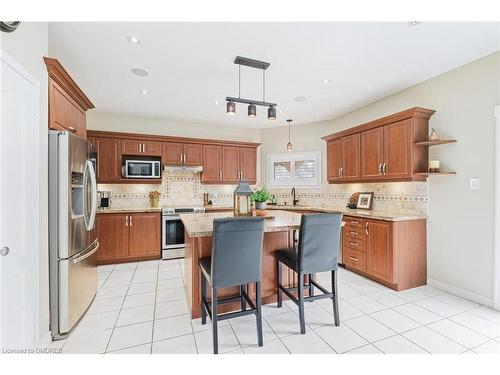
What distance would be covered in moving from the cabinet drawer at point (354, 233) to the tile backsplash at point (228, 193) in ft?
2.33

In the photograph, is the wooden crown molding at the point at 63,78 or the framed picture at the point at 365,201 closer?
the wooden crown molding at the point at 63,78

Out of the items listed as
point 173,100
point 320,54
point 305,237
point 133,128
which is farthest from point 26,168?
point 133,128

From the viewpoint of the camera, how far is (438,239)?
304 centimetres

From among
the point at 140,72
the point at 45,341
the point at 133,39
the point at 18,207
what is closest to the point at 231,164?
the point at 140,72

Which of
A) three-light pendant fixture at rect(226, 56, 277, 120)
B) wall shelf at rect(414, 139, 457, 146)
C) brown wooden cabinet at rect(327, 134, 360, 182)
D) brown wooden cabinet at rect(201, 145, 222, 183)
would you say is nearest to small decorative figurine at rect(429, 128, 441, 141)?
wall shelf at rect(414, 139, 457, 146)

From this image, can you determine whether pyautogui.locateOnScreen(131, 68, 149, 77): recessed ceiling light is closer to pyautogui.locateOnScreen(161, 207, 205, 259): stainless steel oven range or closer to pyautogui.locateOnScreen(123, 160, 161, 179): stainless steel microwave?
pyautogui.locateOnScreen(123, 160, 161, 179): stainless steel microwave

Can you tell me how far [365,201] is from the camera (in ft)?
13.4

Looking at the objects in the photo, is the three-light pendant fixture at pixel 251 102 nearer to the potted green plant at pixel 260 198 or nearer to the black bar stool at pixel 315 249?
the potted green plant at pixel 260 198

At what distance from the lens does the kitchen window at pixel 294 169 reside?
520 cm

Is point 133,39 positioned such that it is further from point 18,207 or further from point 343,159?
point 343,159

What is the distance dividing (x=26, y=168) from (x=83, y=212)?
661 millimetres

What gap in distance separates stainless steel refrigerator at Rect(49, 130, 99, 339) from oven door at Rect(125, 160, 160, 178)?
6.96 ft

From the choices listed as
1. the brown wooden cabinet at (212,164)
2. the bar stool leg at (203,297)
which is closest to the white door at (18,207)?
the bar stool leg at (203,297)

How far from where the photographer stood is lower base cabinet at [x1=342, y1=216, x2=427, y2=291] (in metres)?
2.96
